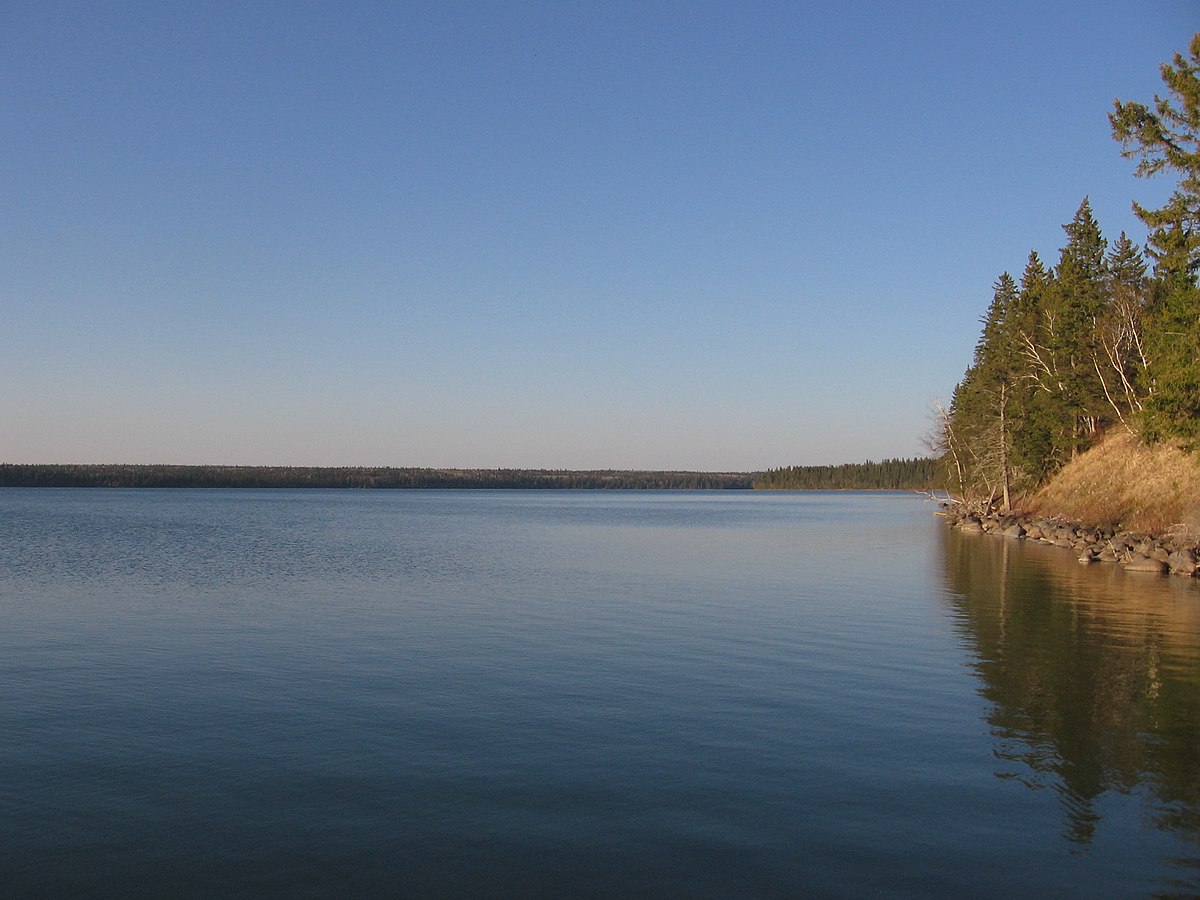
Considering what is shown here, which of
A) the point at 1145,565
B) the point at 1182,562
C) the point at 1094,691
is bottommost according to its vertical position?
the point at 1094,691

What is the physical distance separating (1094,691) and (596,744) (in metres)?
8.72

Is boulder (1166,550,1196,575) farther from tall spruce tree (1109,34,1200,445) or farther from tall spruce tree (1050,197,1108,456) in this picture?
tall spruce tree (1050,197,1108,456)

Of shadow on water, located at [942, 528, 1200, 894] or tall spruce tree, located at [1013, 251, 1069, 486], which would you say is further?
tall spruce tree, located at [1013, 251, 1069, 486]

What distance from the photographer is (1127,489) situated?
164ft

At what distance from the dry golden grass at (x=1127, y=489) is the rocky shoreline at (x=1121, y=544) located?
103cm

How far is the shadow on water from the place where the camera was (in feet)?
35.1

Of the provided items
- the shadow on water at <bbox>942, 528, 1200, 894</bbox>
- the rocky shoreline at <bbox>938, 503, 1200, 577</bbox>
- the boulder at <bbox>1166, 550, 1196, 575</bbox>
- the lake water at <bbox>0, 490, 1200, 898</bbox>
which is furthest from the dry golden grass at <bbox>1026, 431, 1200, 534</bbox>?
the lake water at <bbox>0, 490, 1200, 898</bbox>

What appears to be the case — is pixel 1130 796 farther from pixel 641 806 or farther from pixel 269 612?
pixel 269 612

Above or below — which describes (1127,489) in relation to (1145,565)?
above

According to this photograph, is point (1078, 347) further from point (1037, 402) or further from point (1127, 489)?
point (1127, 489)

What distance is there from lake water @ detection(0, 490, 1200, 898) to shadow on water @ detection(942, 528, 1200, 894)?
0.26 ft

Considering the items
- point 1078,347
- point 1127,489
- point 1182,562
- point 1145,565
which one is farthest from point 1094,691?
point 1078,347

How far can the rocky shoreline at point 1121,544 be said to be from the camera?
1379 inches

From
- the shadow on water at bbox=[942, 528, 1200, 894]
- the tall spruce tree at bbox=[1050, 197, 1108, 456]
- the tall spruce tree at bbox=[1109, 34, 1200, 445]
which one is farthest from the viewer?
the tall spruce tree at bbox=[1050, 197, 1108, 456]
